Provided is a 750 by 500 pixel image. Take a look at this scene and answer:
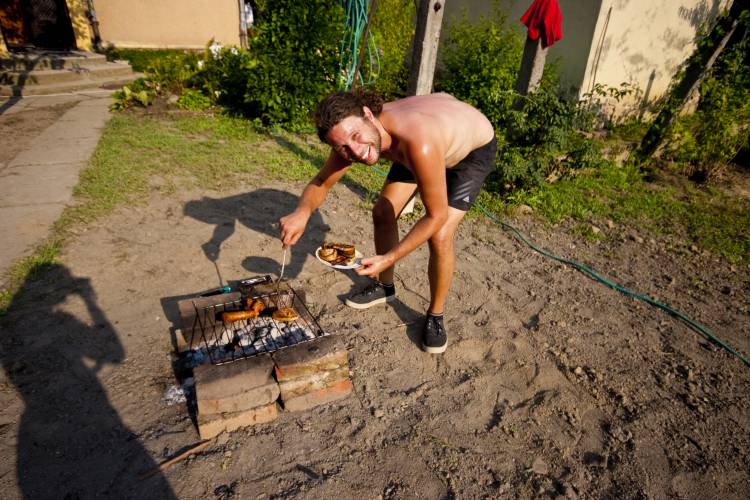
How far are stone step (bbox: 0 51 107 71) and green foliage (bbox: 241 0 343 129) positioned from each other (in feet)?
17.9

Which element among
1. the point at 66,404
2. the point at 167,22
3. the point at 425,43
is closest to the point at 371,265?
the point at 66,404

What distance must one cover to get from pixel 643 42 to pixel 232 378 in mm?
9456

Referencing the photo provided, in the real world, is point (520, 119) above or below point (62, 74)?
above

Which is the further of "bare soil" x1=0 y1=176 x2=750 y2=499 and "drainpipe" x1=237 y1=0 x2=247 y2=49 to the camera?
"drainpipe" x1=237 y1=0 x2=247 y2=49

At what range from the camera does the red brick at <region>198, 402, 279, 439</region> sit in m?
2.25

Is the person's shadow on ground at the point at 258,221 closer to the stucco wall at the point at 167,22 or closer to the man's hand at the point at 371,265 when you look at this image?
the man's hand at the point at 371,265

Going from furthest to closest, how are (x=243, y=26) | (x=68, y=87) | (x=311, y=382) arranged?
(x=243, y=26)
(x=68, y=87)
(x=311, y=382)

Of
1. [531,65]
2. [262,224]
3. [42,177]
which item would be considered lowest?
[262,224]

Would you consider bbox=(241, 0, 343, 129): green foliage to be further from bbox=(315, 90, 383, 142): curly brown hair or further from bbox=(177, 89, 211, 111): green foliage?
bbox=(315, 90, 383, 142): curly brown hair

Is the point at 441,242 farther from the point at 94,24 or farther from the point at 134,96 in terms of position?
the point at 94,24

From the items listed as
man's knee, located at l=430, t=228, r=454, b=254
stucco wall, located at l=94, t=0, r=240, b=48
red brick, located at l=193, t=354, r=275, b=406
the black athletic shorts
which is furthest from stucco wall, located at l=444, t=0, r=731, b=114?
red brick, located at l=193, t=354, r=275, b=406

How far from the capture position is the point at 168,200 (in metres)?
4.73

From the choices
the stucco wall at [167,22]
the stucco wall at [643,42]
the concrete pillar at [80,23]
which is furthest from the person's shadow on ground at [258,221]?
the stucco wall at [167,22]

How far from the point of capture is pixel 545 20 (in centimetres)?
523
